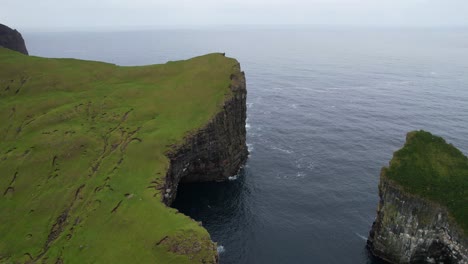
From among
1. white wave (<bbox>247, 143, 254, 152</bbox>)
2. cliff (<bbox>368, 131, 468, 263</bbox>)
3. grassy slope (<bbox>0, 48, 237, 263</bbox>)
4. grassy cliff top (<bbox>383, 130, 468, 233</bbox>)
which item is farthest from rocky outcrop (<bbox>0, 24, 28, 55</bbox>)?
cliff (<bbox>368, 131, 468, 263</bbox>)

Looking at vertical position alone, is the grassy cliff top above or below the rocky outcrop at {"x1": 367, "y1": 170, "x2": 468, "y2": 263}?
above

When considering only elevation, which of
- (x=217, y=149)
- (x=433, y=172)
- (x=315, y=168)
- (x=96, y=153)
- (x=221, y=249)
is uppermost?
(x=433, y=172)

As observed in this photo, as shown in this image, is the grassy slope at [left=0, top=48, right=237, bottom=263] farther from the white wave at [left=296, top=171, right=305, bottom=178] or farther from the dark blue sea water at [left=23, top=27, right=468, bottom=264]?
the white wave at [left=296, top=171, right=305, bottom=178]

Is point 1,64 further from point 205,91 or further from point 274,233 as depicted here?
point 274,233

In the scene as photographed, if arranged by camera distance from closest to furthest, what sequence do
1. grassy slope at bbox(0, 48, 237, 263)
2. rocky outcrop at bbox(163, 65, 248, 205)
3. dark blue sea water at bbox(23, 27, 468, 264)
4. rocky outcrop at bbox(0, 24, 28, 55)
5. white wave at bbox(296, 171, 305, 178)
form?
grassy slope at bbox(0, 48, 237, 263), dark blue sea water at bbox(23, 27, 468, 264), rocky outcrop at bbox(163, 65, 248, 205), white wave at bbox(296, 171, 305, 178), rocky outcrop at bbox(0, 24, 28, 55)

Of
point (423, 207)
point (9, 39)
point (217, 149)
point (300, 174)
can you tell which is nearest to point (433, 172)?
point (423, 207)

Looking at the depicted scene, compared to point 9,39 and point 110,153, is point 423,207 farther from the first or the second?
point 9,39

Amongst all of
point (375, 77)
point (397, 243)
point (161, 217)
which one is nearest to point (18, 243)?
point (161, 217)
